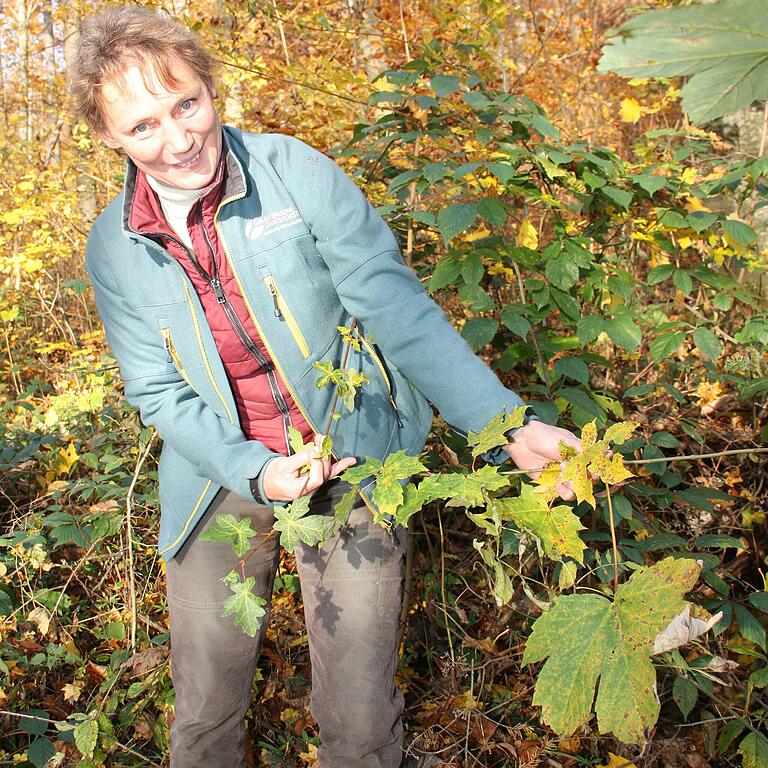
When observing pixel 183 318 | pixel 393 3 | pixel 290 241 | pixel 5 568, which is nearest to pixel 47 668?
pixel 5 568

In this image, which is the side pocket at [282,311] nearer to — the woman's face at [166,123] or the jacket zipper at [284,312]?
the jacket zipper at [284,312]

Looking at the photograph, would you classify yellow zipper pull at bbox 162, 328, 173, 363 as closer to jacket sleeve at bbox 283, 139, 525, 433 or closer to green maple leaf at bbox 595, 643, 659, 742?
jacket sleeve at bbox 283, 139, 525, 433

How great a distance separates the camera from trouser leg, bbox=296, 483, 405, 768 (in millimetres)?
1757

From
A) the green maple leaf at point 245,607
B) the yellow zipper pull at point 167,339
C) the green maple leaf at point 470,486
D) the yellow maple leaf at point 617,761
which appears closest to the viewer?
the green maple leaf at point 470,486

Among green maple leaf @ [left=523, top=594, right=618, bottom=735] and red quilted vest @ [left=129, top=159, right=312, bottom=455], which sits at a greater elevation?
red quilted vest @ [left=129, top=159, right=312, bottom=455]

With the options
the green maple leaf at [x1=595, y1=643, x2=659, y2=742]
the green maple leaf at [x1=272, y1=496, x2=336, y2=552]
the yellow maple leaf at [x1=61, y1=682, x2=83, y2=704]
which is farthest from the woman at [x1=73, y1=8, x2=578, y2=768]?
the yellow maple leaf at [x1=61, y1=682, x2=83, y2=704]

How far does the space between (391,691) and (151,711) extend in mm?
1315

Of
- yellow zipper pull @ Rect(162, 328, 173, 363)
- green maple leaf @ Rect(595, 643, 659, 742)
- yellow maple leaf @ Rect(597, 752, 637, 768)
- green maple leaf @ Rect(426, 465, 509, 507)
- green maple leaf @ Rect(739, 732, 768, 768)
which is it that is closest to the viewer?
green maple leaf @ Rect(595, 643, 659, 742)

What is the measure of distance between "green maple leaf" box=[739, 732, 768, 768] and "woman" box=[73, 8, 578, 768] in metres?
1.05

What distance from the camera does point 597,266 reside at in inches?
99.8

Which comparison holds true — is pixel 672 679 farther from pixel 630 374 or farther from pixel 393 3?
pixel 393 3

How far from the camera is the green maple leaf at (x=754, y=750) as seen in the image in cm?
205

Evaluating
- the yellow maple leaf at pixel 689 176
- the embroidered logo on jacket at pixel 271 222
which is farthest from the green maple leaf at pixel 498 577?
Result: the yellow maple leaf at pixel 689 176

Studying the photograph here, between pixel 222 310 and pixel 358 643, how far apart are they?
0.88 meters
